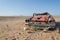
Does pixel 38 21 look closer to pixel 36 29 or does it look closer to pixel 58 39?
pixel 36 29

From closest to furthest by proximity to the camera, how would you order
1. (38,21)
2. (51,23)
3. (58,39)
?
1. (58,39)
2. (51,23)
3. (38,21)

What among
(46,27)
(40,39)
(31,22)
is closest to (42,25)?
(46,27)

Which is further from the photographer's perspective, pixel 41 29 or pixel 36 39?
pixel 41 29

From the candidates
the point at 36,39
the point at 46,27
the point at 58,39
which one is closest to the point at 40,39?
the point at 36,39

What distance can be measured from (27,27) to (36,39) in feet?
11.5

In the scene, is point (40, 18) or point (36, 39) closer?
point (36, 39)

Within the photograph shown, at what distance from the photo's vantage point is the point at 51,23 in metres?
9.99

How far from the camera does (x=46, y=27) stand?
10.2m

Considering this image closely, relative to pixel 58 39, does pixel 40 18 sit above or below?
above

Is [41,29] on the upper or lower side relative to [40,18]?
lower

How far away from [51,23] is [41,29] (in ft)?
4.24

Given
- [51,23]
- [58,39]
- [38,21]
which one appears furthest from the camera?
[38,21]

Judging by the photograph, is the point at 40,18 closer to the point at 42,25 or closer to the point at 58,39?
the point at 42,25

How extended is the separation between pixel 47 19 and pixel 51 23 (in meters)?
0.67
